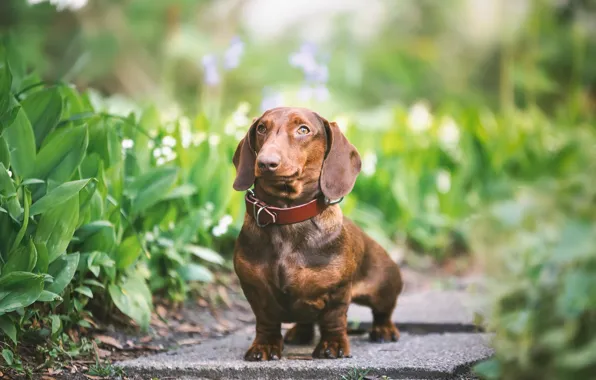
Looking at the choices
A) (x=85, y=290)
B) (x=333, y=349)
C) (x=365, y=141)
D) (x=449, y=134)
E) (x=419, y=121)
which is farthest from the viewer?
(x=419, y=121)

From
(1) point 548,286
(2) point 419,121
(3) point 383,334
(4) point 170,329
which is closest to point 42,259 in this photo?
(4) point 170,329

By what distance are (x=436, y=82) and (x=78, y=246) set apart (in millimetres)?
10309

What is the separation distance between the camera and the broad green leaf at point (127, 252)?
340 cm

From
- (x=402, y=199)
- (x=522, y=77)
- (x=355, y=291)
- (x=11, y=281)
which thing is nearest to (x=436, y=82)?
(x=522, y=77)

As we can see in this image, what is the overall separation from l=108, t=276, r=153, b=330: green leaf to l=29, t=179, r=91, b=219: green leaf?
574 millimetres

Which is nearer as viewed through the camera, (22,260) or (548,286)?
(548,286)

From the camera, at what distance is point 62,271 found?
9.84ft

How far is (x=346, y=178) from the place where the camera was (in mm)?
3016

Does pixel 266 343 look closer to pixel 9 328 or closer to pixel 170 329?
pixel 170 329

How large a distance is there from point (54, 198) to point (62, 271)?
30 cm

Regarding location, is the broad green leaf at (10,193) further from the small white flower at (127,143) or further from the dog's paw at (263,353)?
the dog's paw at (263,353)

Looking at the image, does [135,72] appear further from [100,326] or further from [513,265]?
[513,265]

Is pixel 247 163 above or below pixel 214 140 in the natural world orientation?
below

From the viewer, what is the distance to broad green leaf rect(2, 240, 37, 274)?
2828 mm
